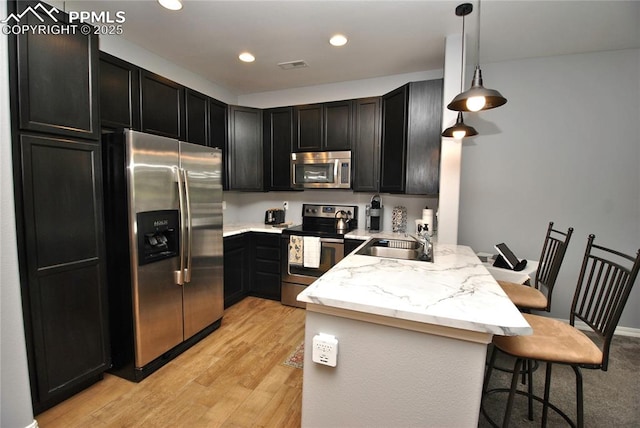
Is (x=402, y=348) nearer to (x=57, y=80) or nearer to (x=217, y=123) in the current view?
(x=57, y=80)

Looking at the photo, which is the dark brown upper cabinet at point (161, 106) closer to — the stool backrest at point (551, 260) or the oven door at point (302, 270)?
the oven door at point (302, 270)

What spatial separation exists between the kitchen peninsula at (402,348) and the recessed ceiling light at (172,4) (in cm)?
220

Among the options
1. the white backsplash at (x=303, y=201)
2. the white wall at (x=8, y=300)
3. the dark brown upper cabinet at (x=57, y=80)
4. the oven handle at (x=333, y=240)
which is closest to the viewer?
the white wall at (x=8, y=300)

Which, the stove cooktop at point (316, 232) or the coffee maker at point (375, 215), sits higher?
the coffee maker at point (375, 215)

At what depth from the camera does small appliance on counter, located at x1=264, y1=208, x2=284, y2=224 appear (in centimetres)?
393

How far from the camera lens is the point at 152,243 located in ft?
6.83

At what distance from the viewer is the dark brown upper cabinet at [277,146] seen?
11.8 feet

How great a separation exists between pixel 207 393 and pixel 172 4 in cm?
274

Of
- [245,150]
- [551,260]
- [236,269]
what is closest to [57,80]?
[245,150]

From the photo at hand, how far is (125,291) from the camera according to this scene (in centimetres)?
201

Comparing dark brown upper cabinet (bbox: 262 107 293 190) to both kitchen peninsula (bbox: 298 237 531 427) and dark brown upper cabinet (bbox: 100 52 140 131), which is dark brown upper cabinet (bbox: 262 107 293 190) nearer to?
dark brown upper cabinet (bbox: 100 52 140 131)

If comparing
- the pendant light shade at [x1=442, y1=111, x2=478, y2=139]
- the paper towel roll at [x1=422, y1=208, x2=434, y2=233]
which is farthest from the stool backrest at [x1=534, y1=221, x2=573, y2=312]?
the paper towel roll at [x1=422, y1=208, x2=434, y2=233]

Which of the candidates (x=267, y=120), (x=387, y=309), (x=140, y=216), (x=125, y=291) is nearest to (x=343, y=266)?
(x=387, y=309)

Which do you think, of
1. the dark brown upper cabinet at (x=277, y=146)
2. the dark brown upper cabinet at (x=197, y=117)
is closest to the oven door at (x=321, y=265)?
the dark brown upper cabinet at (x=277, y=146)
